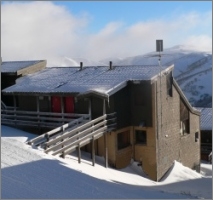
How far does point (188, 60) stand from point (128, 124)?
143 meters

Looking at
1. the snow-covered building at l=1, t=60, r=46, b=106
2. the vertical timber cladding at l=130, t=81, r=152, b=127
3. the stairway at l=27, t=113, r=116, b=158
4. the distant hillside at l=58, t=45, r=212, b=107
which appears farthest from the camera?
the distant hillside at l=58, t=45, r=212, b=107

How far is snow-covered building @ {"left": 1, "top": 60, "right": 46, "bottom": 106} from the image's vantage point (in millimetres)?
27625

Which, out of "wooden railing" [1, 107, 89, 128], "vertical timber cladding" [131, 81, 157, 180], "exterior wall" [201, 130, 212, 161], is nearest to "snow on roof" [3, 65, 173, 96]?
"vertical timber cladding" [131, 81, 157, 180]

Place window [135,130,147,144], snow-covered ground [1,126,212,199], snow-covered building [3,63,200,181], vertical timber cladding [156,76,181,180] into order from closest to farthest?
snow-covered ground [1,126,212,199] → snow-covered building [3,63,200,181] → vertical timber cladding [156,76,181,180] → window [135,130,147,144]

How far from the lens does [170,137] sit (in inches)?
1016

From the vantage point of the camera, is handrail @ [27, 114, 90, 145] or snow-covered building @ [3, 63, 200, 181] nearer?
handrail @ [27, 114, 90, 145]

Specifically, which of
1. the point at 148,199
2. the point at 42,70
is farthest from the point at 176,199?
the point at 42,70

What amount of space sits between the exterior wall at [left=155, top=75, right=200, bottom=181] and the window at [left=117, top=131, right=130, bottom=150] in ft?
6.01

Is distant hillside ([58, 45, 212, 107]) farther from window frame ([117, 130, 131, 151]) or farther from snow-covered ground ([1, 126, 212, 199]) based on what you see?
snow-covered ground ([1, 126, 212, 199])

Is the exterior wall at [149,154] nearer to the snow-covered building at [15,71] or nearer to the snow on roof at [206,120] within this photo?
the snow-covered building at [15,71]

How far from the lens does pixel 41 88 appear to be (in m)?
24.6

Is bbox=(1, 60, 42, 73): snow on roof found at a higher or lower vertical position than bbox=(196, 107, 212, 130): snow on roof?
higher

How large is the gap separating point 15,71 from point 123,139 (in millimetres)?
9084

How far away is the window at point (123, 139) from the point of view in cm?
2365
